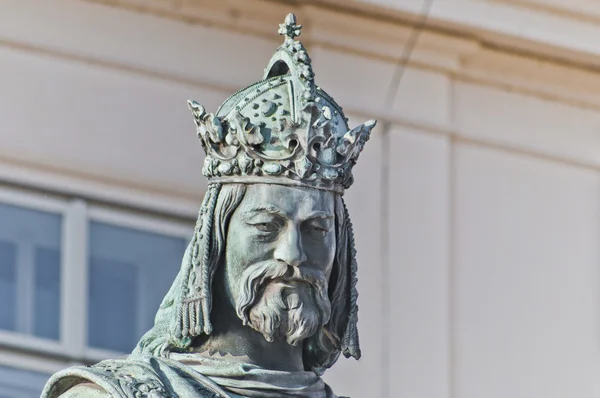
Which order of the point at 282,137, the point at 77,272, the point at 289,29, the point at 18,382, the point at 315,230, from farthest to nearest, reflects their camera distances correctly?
the point at 77,272, the point at 18,382, the point at 289,29, the point at 282,137, the point at 315,230

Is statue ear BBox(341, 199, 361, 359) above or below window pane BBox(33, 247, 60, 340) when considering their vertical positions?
below

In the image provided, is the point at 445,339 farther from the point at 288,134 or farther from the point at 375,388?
the point at 288,134

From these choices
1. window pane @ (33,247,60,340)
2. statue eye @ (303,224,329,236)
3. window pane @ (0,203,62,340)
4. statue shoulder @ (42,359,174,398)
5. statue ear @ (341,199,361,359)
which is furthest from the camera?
window pane @ (33,247,60,340)

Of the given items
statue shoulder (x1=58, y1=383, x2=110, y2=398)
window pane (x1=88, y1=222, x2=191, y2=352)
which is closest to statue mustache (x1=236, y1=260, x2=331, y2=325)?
statue shoulder (x1=58, y1=383, x2=110, y2=398)

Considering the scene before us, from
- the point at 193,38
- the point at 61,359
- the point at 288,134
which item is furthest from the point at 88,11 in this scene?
the point at 288,134

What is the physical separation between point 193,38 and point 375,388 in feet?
6.70

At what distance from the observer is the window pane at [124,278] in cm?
2297

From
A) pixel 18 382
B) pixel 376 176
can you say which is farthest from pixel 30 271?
pixel 376 176

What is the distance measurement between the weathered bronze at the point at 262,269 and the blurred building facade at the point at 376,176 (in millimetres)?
10359

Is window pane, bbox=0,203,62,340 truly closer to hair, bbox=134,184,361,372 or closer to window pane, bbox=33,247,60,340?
window pane, bbox=33,247,60,340

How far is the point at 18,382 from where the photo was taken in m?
22.5

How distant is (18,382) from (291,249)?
11062 mm

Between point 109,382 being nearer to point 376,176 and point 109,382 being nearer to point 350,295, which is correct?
point 350,295

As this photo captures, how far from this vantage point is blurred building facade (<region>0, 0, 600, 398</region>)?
2300cm
